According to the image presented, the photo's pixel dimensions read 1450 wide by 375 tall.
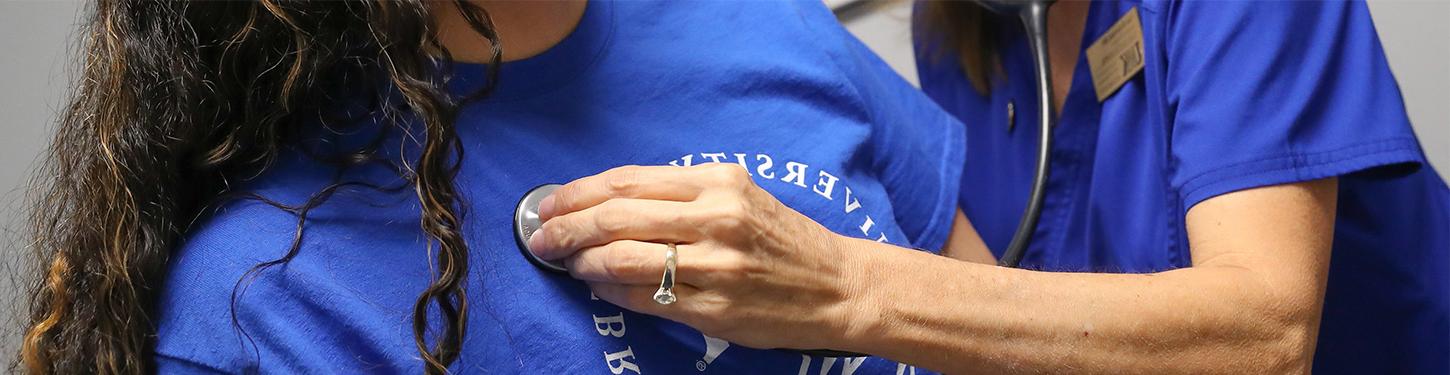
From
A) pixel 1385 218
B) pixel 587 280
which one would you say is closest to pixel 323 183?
pixel 587 280

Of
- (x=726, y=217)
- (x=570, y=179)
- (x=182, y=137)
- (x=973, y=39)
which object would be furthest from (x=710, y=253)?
(x=973, y=39)

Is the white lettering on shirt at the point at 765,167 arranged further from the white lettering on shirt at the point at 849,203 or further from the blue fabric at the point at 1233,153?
the blue fabric at the point at 1233,153

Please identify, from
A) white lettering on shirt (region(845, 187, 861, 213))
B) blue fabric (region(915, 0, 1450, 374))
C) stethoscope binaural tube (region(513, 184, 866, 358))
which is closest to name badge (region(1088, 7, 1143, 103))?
blue fabric (region(915, 0, 1450, 374))

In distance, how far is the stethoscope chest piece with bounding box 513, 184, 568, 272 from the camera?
665 mm

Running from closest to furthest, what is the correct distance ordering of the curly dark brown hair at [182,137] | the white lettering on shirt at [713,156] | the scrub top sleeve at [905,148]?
the curly dark brown hair at [182,137] < the white lettering on shirt at [713,156] < the scrub top sleeve at [905,148]

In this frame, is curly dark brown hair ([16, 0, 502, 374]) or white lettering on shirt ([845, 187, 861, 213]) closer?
curly dark brown hair ([16, 0, 502, 374])

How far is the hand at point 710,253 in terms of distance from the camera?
24.3 inches

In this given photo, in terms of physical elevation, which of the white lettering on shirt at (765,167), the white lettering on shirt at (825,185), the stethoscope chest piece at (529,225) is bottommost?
the white lettering on shirt at (825,185)

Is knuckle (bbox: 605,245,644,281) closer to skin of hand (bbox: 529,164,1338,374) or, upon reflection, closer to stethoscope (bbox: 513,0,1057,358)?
skin of hand (bbox: 529,164,1338,374)

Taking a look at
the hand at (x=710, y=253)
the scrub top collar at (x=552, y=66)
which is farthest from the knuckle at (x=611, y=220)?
the scrub top collar at (x=552, y=66)

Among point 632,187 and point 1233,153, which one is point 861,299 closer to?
point 632,187

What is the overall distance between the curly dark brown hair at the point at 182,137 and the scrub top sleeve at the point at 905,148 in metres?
0.32

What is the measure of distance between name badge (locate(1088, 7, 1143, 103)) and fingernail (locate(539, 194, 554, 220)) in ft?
1.65

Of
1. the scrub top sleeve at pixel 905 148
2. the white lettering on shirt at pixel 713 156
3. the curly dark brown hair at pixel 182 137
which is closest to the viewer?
the curly dark brown hair at pixel 182 137
